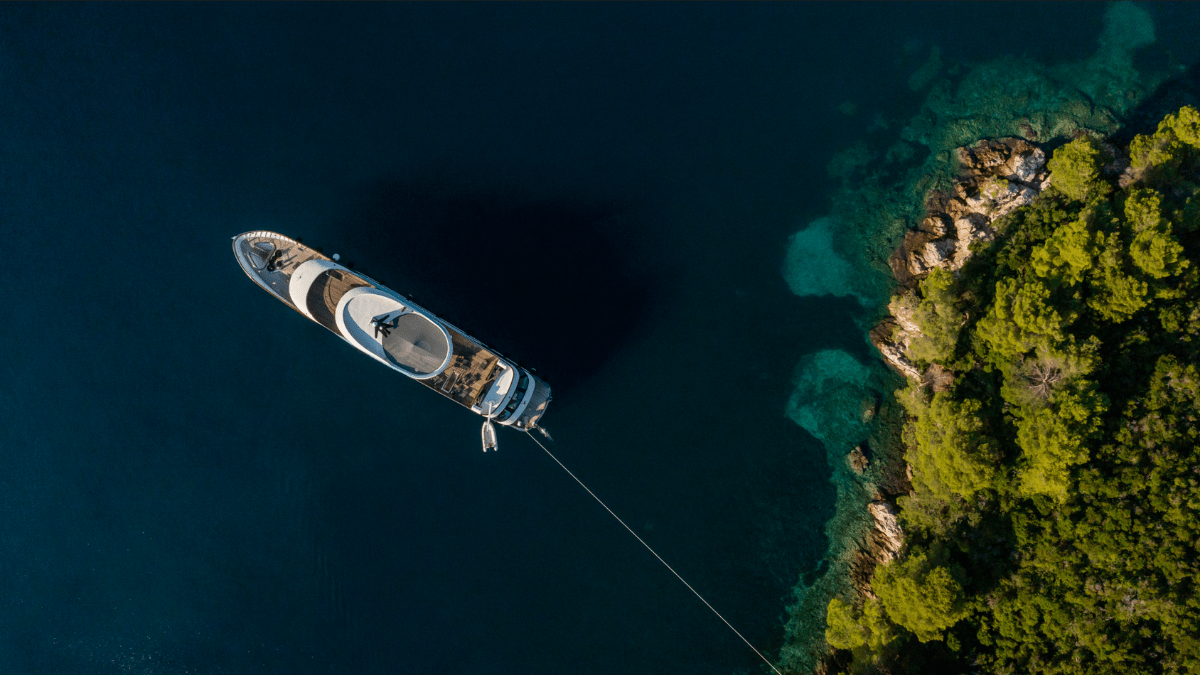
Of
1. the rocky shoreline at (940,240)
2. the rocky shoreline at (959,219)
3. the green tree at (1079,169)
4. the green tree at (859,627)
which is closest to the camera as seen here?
the green tree at (859,627)

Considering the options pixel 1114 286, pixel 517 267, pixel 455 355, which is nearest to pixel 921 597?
pixel 1114 286

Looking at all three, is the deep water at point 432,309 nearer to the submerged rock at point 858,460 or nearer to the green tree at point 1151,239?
the submerged rock at point 858,460

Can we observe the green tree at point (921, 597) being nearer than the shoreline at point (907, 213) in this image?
Yes

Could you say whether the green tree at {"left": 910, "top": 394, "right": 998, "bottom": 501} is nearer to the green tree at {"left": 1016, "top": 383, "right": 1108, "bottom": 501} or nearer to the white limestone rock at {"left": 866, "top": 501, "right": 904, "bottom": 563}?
the green tree at {"left": 1016, "top": 383, "right": 1108, "bottom": 501}

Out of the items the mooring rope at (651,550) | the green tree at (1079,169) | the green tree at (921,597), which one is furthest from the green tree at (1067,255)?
the mooring rope at (651,550)

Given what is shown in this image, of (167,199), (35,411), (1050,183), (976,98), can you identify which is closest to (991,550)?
(1050,183)

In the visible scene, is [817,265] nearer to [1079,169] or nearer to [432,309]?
[1079,169]
